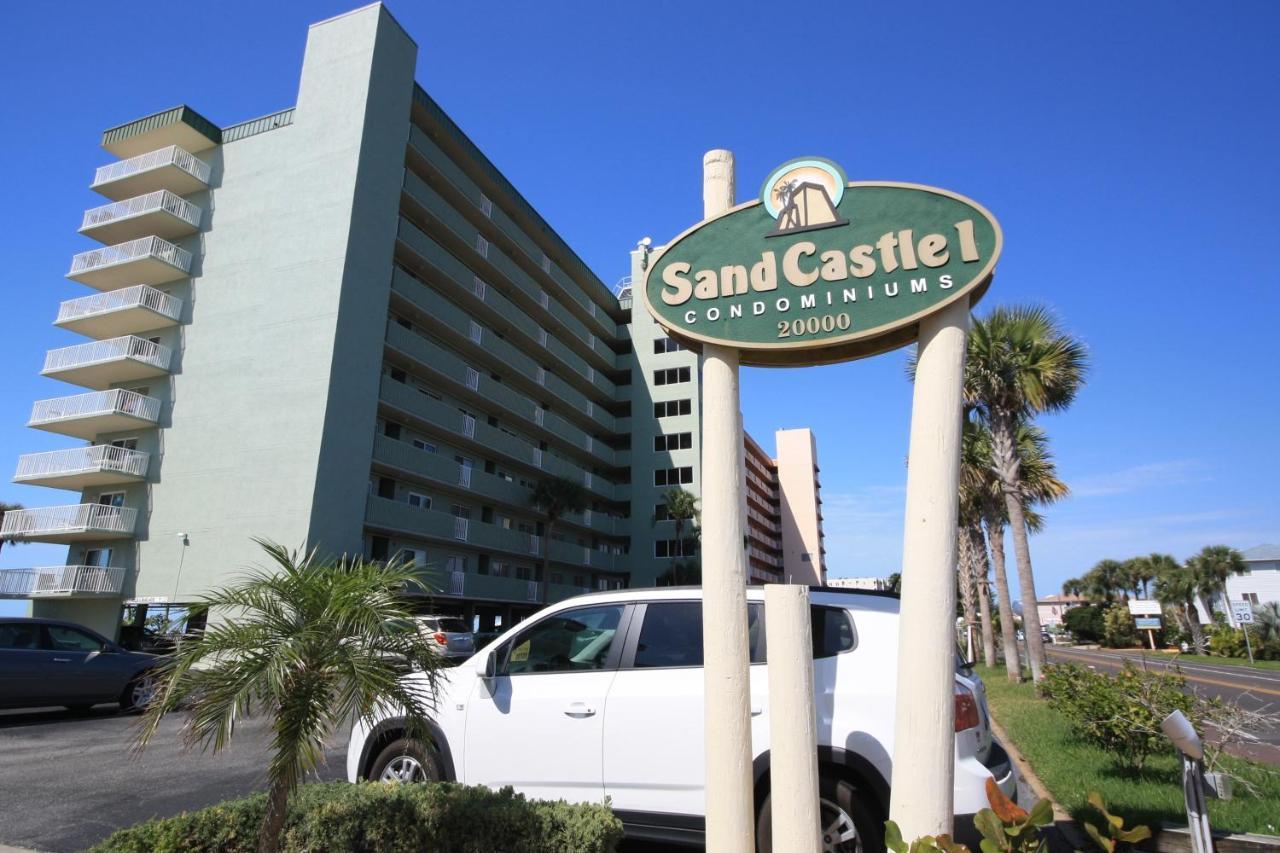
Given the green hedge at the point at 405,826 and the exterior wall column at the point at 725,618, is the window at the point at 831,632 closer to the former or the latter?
the exterior wall column at the point at 725,618

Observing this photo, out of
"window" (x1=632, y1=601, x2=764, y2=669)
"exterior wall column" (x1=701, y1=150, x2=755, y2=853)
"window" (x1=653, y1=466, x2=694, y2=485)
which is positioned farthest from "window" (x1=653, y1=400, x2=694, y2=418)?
"exterior wall column" (x1=701, y1=150, x2=755, y2=853)

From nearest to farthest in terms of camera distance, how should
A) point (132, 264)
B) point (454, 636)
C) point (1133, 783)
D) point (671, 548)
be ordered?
point (1133, 783)
point (454, 636)
point (132, 264)
point (671, 548)

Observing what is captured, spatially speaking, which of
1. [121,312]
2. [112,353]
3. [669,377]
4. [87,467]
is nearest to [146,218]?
[121,312]

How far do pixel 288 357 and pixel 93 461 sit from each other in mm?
8268

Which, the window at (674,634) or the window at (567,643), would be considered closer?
the window at (674,634)

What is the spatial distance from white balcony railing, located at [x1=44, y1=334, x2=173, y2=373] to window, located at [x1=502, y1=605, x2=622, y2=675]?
2808cm

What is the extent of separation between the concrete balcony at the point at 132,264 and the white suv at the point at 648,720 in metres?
29.0

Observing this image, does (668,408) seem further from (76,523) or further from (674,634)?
(674,634)

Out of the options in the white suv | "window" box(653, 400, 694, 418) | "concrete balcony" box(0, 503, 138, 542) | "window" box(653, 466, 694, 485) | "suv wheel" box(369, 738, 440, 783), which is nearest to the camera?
the white suv

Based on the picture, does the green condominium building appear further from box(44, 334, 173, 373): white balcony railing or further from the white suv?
the white suv

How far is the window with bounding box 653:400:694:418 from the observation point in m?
50.5

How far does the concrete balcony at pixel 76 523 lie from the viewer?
25.0 m

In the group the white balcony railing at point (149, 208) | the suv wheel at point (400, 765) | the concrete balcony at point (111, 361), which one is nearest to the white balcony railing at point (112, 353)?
the concrete balcony at point (111, 361)

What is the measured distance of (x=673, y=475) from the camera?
49.5 m
